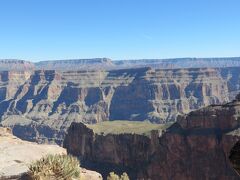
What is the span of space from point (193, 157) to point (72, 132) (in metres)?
39.8

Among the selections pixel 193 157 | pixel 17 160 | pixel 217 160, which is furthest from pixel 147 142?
pixel 17 160

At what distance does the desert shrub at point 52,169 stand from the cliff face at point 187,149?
68161 millimetres

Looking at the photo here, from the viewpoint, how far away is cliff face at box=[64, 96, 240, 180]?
87188mm

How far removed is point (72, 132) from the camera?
122500 millimetres

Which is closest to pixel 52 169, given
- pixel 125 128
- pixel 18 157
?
pixel 18 157

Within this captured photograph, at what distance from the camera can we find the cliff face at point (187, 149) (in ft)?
286

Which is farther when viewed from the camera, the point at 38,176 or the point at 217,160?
the point at 217,160

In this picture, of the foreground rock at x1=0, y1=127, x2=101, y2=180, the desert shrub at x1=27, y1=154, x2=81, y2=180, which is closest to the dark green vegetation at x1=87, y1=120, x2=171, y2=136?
the foreground rock at x1=0, y1=127, x2=101, y2=180

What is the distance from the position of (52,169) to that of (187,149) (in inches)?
3202

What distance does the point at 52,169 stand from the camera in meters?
15.0

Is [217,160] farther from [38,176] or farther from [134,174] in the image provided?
[38,176]

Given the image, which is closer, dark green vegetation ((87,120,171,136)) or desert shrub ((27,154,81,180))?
desert shrub ((27,154,81,180))

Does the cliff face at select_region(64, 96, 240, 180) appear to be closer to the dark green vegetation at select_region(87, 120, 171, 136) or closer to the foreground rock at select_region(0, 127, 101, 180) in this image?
the dark green vegetation at select_region(87, 120, 171, 136)

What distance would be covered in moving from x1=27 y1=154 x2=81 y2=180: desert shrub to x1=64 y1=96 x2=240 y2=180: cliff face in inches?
2684
